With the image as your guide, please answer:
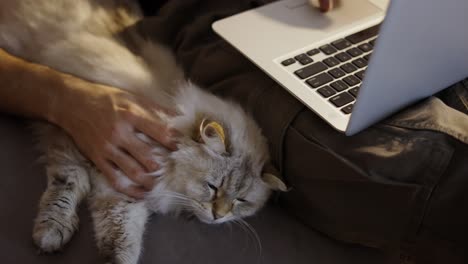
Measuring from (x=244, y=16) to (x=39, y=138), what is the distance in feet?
1.73

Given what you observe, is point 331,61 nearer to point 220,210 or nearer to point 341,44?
point 341,44

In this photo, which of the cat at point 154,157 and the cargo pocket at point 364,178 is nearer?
the cargo pocket at point 364,178

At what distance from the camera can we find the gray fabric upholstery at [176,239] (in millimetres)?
899

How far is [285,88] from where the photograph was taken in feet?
3.07

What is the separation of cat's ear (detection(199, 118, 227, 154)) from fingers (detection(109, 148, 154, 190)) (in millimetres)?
143

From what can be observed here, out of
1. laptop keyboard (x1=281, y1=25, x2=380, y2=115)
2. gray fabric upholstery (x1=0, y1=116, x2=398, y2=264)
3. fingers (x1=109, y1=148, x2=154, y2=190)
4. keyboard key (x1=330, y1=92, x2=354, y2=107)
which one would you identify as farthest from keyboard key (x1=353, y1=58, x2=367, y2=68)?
fingers (x1=109, y1=148, x2=154, y2=190)

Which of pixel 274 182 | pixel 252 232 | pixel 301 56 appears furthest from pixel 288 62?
pixel 252 232

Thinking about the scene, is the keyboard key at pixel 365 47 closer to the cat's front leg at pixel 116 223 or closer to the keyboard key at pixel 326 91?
the keyboard key at pixel 326 91

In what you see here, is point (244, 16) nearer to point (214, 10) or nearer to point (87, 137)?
point (214, 10)

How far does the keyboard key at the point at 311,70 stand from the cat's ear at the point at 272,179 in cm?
20

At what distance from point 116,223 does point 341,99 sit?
517 millimetres

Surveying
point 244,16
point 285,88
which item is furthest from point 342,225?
point 244,16

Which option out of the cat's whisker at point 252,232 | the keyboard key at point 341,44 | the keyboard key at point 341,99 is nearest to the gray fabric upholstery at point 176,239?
the cat's whisker at point 252,232

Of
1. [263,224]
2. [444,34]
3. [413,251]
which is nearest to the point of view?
[444,34]
